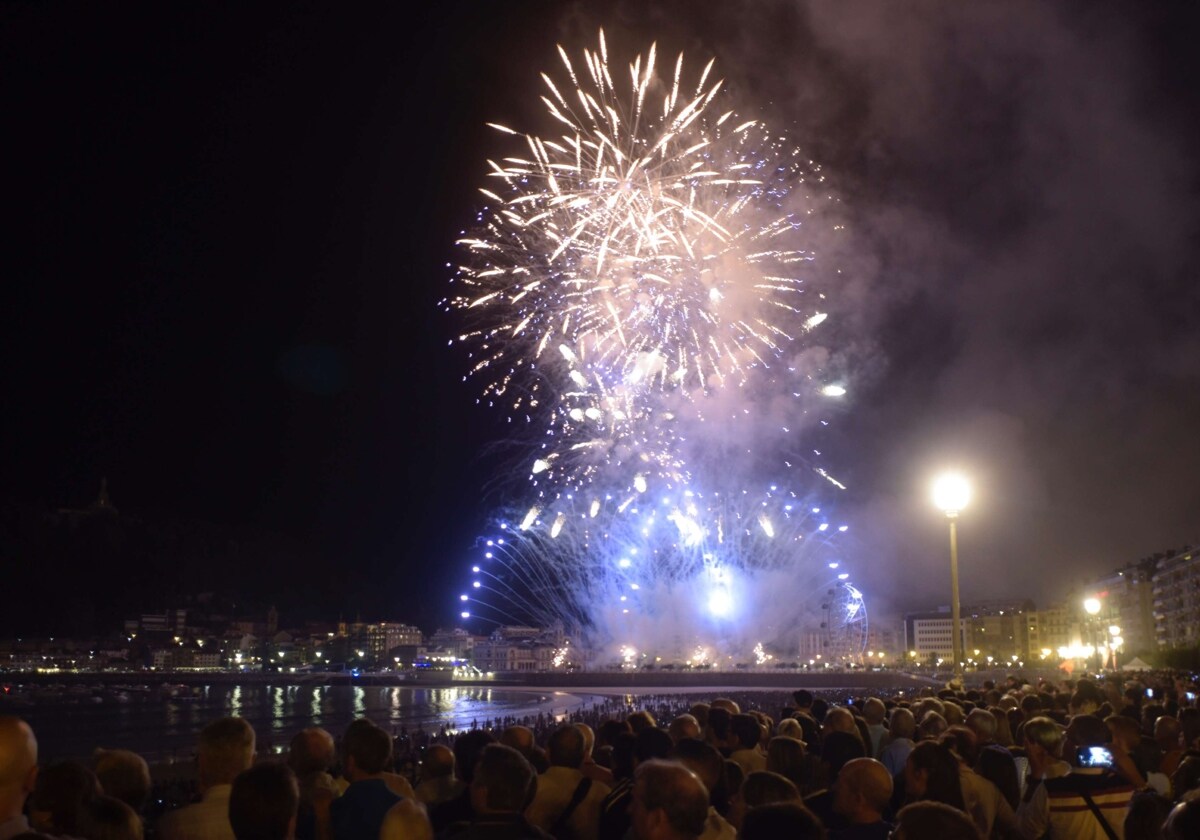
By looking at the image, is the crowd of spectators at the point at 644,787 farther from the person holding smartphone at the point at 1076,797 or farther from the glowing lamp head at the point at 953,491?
the glowing lamp head at the point at 953,491

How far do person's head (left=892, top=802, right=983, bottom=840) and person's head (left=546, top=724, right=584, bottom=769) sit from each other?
269cm

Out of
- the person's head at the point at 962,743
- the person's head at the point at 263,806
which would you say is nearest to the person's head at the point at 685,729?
the person's head at the point at 962,743

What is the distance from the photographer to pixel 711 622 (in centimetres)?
8250

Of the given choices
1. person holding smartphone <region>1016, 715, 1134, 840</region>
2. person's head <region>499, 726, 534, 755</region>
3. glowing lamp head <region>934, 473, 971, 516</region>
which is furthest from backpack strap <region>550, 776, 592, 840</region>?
glowing lamp head <region>934, 473, 971, 516</region>

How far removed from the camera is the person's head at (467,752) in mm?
6480

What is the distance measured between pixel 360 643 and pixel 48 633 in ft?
168

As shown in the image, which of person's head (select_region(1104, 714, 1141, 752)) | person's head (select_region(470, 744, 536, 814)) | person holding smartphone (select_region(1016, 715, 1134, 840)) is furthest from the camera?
person's head (select_region(1104, 714, 1141, 752))

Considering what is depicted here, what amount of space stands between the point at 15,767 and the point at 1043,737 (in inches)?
204

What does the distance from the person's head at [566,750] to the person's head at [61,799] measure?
7.49 feet

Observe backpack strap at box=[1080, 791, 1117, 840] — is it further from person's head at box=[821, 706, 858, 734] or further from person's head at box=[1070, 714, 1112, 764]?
person's head at box=[821, 706, 858, 734]

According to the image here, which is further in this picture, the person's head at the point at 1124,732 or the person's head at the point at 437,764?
the person's head at the point at 1124,732

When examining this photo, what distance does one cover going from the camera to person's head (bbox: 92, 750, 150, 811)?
15.7 ft

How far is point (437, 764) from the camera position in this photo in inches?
223

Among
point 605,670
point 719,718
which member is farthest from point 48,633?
point 719,718
